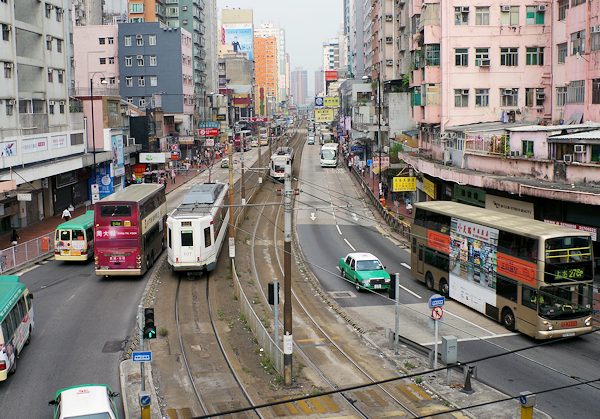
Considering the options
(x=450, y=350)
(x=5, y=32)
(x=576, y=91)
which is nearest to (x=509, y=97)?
(x=576, y=91)

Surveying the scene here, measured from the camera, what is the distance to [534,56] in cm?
5378

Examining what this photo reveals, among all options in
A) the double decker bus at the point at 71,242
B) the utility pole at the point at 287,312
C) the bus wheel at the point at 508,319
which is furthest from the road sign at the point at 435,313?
the double decker bus at the point at 71,242

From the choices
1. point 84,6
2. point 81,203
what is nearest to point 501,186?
point 81,203

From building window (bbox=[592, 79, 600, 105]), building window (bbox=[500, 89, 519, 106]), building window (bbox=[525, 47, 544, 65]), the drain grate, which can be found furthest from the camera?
building window (bbox=[500, 89, 519, 106])

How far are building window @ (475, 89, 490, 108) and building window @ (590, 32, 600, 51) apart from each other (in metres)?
14.9

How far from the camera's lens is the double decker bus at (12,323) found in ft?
74.0

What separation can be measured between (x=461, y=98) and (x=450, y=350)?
33911mm

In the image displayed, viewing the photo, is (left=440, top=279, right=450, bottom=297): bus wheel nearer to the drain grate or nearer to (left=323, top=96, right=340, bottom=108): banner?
the drain grate

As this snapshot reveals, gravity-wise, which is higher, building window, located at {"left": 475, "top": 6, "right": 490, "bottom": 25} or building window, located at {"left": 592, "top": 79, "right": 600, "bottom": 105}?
building window, located at {"left": 475, "top": 6, "right": 490, "bottom": 25}

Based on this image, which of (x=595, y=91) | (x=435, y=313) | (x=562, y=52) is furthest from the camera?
(x=562, y=52)

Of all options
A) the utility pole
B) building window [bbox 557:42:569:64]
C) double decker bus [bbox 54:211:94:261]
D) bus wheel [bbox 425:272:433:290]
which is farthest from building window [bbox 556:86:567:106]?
double decker bus [bbox 54:211:94:261]

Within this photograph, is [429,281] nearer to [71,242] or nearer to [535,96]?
[71,242]

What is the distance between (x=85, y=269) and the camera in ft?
136

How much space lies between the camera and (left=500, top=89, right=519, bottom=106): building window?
54344 millimetres
